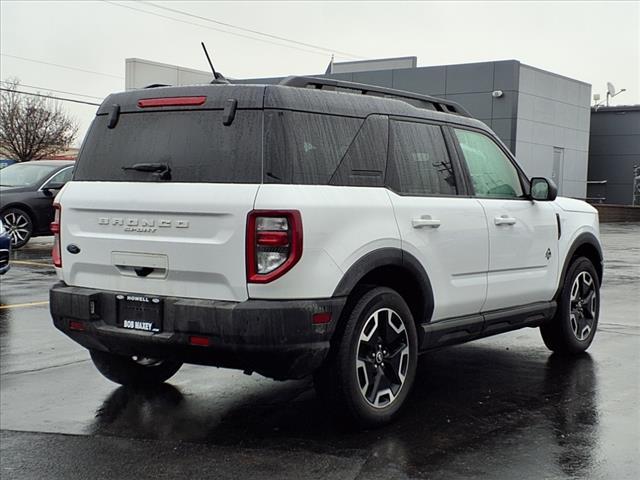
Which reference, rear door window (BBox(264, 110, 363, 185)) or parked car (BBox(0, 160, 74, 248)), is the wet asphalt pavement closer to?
rear door window (BBox(264, 110, 363, 185))

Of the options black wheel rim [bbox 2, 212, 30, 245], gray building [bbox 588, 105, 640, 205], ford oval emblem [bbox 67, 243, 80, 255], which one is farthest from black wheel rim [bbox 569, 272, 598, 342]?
gray building [bbox 588, 105, 640, 205]

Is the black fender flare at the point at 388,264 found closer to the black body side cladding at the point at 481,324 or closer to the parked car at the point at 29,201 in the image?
the black body side cladding at the point at 481,324

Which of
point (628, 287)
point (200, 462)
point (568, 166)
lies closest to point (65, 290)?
point (200, 462)

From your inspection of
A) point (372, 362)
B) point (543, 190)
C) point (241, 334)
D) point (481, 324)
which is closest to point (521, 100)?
point (543, 190)

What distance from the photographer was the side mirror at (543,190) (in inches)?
257

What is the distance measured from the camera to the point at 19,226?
15.5 m

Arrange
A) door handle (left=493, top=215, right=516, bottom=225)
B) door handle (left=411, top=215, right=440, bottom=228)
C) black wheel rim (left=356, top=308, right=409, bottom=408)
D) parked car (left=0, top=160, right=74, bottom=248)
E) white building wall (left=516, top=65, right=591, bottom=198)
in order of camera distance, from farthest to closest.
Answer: white building wall (left=516, top=65, right=591, bottom=198), parked car (left=0, top=160, right=74, bottom=248), door handle (left=493, top=215, right=516, bottom=225), door handle (left=411, top=215, right=440, bottom=228), black wheel rim (left=356, top=308, right=409, bottom=408)

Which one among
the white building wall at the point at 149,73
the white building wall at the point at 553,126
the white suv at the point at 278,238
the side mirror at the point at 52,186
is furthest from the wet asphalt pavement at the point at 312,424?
the white building wall at the point at 149,73

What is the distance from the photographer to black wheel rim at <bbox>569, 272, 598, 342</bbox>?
7189mm

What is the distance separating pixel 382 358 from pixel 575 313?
9.13ft

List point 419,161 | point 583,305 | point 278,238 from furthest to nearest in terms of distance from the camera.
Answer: point 583,305, point 419,161, point 278,238

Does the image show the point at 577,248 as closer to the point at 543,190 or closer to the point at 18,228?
the point at 543,190

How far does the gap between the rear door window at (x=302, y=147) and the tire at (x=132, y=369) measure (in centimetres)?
169

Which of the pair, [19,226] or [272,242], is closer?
[272,242]
